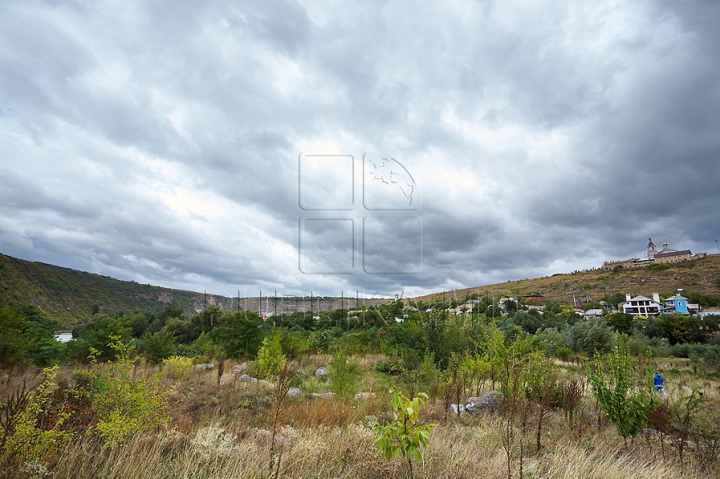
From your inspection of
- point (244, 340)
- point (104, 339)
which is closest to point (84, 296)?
point (104, 339)

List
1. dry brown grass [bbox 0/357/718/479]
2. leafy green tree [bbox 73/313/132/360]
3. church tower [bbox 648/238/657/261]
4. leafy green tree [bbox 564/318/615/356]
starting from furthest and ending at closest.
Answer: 1. church tower [bbox 648/238/657/261]
2. leafy green tree [bbox 564/318/615/356]
3. leafy green tree [bbox 73/313/132/360]
4. dry brown grass [bbox 0/357/718/479]

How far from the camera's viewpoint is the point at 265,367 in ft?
45.5

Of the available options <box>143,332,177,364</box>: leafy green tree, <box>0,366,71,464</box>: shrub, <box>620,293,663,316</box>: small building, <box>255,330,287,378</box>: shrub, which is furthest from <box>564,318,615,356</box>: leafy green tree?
<box>620,293,663,316</box>: small building

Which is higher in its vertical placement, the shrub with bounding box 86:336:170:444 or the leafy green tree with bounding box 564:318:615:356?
the shrub with bounding box 86:336:170:444

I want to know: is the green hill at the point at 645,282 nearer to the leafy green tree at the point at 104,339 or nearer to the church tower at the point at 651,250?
the church tower at the point at 651,250

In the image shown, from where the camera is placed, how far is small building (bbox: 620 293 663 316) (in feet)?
198

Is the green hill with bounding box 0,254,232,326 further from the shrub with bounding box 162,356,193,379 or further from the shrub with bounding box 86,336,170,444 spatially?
the shrub with bounding box 86,336,170,444

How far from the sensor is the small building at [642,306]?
60500 millimetres

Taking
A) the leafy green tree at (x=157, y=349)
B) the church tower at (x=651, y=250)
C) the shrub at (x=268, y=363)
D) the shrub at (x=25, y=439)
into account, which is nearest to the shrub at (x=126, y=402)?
the shrub at (x=25, y=439)

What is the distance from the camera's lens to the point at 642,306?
63.1 meters

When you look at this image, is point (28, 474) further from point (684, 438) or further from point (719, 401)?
point (719, 401)

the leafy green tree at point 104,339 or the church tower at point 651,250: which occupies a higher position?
the church tower at point 651,250

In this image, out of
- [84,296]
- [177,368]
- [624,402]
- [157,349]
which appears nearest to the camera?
[624,402]

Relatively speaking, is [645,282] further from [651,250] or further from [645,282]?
[651,250]
